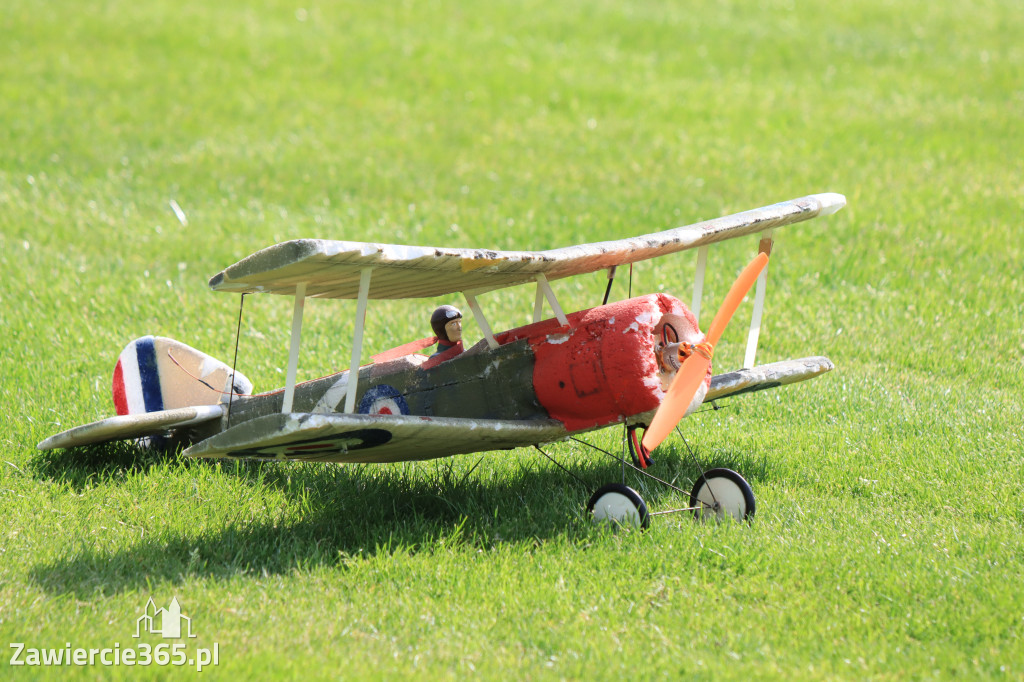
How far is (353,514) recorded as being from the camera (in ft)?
22.5

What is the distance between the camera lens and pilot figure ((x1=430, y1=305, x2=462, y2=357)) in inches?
273

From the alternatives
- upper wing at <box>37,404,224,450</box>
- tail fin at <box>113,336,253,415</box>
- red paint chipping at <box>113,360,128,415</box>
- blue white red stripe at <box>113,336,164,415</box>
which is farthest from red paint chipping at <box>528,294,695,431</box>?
red paint chipping at <box>113,360,128,415</box>

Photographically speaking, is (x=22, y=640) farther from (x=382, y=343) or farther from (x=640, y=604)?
(x=382, y=343)

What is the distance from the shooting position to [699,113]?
687 inches

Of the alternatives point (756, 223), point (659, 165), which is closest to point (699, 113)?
point (659, 165)

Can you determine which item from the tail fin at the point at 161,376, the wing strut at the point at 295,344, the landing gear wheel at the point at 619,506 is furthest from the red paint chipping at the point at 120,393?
the landing gear wheel at the point at 619,506

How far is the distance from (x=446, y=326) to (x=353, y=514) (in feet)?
4.96

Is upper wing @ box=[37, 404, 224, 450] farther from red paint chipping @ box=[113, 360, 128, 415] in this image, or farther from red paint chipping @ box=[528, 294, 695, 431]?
red paint chipping @ box=[528, 294, 695, 431]

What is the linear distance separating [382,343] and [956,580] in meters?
6.36

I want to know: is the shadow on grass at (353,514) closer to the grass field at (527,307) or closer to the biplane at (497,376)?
the grass field at (527,307)

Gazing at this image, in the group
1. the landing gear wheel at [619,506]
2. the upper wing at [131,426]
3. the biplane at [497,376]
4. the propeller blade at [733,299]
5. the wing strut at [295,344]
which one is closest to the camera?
the biplane at [497,376]

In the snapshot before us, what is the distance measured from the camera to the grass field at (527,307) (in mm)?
5398

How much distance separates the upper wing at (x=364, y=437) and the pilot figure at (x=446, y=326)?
2.94ft

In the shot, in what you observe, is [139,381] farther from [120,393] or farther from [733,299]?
[733,299]
